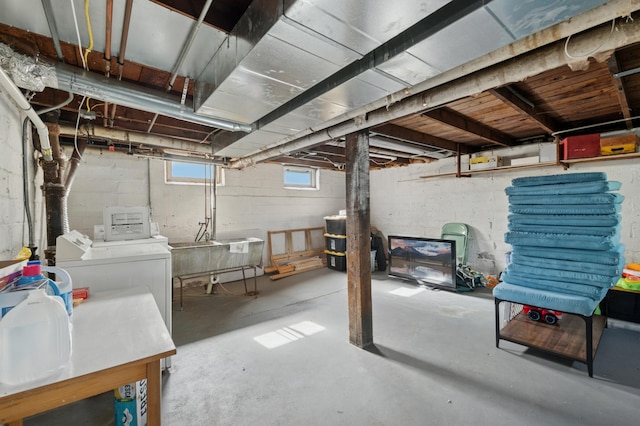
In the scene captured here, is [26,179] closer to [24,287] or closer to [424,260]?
[24,287]

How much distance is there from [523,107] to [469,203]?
255 centimetres

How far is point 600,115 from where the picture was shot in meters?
3.04

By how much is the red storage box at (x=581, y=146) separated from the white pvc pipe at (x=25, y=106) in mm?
5146

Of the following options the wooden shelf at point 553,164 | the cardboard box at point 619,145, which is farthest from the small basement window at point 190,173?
the cardboard box at point 619,145

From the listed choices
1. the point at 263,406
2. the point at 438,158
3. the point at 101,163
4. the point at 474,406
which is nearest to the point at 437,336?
the point at 474,406

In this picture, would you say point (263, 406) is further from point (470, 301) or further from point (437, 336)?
point (470, 301)

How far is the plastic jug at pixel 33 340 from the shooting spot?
849mm

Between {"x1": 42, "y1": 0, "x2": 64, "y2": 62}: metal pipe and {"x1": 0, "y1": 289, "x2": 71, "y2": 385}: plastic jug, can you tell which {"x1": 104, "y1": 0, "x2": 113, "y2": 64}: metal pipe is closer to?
{"x1": 42, "y1": 0, "x2": 64, "y2": 62}: metal pipe

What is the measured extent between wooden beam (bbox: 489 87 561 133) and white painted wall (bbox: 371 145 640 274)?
103 cm

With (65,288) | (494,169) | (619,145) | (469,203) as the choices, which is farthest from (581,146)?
(65,288)

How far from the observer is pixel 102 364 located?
0.95 meters

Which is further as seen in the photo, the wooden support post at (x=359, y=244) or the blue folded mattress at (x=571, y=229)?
the wooden support post at (x=359, y=244)

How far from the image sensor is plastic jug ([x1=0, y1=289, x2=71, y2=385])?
849 mm

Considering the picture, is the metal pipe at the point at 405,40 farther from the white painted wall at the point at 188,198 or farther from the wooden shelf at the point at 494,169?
the wooden shelf at the point at 494,169
